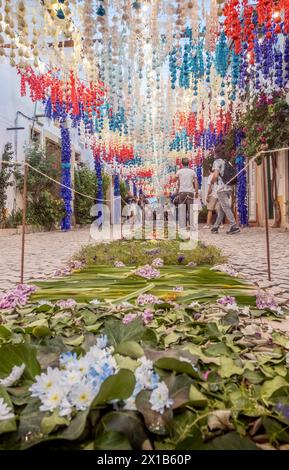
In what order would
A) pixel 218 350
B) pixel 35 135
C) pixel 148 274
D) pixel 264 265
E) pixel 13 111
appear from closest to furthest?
pixel 218 350 → pixel 148 274 → pixel 264 265 → pixel 13 111 → pixel 35 135

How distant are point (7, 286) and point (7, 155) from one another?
10285mm

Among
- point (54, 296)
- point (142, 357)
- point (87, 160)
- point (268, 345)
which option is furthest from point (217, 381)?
point (87, 160)

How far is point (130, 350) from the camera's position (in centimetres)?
152

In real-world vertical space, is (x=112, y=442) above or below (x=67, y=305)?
below

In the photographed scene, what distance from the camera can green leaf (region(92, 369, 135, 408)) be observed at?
117 centimetres

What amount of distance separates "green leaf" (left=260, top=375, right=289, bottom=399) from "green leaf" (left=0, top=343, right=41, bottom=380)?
74cm

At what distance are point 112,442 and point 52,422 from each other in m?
0.17

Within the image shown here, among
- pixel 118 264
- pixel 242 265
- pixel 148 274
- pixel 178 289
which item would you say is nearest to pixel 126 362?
pixel 178 289

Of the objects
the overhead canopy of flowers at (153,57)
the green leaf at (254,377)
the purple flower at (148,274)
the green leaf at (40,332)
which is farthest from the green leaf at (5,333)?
the overhead canopy of flowers at (153,57)

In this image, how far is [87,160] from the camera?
22578mm

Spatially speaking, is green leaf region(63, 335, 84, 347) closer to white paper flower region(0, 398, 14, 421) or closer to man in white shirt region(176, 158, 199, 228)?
white paper flower region(0, 398, 14, 421)

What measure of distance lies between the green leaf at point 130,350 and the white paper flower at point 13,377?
1.11 ft

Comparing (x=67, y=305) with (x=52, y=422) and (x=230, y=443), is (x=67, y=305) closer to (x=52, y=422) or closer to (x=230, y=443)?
(x=52, y=422)

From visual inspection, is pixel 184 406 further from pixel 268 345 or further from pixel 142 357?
pixel 268 345
